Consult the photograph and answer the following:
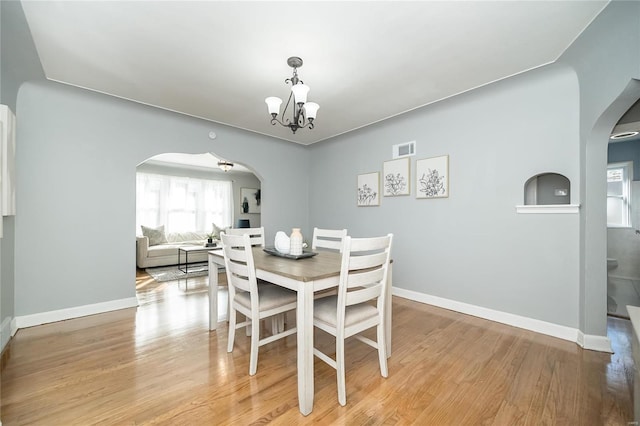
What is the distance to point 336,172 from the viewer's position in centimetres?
457

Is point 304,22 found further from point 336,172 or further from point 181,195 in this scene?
point 181,195

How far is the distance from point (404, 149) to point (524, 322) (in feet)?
7.78

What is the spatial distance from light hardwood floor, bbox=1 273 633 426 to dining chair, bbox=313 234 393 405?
232 mm

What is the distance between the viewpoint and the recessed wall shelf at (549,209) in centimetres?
232

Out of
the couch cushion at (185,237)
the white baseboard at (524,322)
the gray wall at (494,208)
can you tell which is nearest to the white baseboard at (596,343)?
the white baseboard at (524,322)

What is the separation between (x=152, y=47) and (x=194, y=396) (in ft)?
8.38

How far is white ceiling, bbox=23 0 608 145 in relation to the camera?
5.50 feet

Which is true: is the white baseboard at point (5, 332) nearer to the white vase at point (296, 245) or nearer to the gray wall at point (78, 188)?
the gray wall at point (78, 188)

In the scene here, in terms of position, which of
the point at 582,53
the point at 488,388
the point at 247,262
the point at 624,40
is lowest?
the point at 488,388

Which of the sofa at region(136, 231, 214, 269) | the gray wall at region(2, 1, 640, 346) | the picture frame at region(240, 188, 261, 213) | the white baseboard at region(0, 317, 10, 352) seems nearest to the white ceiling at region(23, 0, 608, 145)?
the gray wall at region(2, 1, 640, 346)

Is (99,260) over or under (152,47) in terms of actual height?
under

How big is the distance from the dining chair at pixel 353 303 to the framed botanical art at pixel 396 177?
6.50 ft

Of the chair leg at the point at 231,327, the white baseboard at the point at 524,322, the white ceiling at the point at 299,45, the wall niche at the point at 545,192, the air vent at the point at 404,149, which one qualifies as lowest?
the white baseboard at the point at 524,322

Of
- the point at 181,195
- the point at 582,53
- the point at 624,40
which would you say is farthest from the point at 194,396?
the point at 181,195
